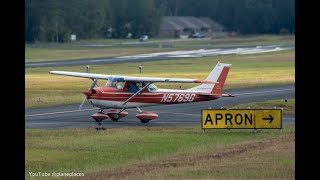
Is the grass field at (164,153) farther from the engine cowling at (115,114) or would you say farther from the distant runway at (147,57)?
the distant runway at (147,57)

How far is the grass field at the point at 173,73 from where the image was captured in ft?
178

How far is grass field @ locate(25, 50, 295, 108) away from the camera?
54.1 metres

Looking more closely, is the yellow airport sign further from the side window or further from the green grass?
the side window

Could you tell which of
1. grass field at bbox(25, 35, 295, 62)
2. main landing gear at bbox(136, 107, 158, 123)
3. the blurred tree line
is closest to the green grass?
main landing gear at bbox(136, 107, 158, 123)

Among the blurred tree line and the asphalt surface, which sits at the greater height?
the blurred tree line

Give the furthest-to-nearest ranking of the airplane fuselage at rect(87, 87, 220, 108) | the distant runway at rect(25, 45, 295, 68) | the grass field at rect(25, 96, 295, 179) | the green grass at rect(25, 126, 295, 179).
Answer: the distant runway at rect(25, 45, 295, 68)
the airplane fuselage at rect(87, 87, 220, 108)
the green grass at rect(25, 126, 295, 179)
the grass field at rect(25, 96, 295, 179)

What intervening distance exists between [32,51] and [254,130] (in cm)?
7837

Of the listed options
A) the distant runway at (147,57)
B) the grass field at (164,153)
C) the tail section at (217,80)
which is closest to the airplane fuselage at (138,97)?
the tail section at (217,80)

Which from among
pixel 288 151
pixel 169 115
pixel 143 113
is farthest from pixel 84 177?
pixel 169 115

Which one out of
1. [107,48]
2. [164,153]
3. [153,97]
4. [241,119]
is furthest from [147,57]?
[164,153]

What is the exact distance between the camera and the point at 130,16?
12975cm

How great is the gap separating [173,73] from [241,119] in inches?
1489
